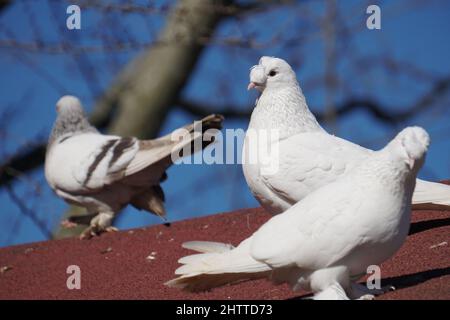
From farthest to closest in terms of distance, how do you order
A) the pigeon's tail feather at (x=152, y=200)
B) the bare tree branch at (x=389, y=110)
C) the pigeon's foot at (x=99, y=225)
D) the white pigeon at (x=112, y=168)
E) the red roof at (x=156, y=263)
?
the bare tree branch at (x=389, y=110) < the pigeon's tail feather at (x=152, y=200) < the pigeon's foot at (x=99, y=225) < the white pigeon at (x=112, y=168) < the red roof at (x=156, y=263)

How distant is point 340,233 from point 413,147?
527mm

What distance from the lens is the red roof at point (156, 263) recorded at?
4.67 m

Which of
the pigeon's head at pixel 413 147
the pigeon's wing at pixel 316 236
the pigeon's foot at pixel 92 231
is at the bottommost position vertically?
the pigeon's wing at pixel 316 236

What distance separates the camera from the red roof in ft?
15.3

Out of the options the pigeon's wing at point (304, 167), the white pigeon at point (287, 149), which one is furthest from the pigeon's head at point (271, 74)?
the pigeon's wing at point (304, 167)

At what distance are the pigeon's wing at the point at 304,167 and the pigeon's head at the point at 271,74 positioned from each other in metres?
0.46

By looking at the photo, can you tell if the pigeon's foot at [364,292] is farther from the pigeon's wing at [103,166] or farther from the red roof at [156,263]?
the pigeon's wing at [103,166]

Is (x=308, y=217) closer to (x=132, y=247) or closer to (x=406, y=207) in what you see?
(x=406, y=207)

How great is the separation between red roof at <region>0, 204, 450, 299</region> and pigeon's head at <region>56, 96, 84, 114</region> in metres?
1.47

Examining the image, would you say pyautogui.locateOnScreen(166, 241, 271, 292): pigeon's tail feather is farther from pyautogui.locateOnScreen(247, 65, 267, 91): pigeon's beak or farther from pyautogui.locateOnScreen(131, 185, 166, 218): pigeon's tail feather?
pyautogui.locateOnScreen(131, 185, 166, 218): pigeon's tail feather

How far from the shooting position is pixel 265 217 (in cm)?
710

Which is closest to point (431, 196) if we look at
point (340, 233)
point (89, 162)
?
point (340, 233)

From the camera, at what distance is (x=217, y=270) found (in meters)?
4.01

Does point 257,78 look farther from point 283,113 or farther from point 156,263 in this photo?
point 156,263
